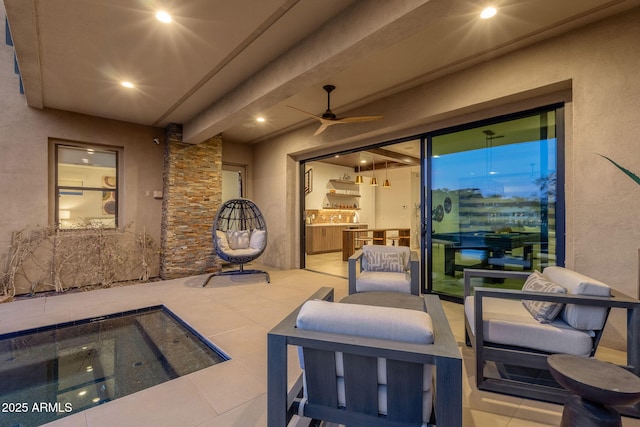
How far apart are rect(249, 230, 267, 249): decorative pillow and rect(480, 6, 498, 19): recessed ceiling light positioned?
432cm

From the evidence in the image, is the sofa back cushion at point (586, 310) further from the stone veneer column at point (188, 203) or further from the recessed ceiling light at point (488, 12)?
the stone veneer column at point (188, 203)

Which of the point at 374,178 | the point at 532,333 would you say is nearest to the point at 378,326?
the point at 532,333

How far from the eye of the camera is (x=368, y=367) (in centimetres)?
121

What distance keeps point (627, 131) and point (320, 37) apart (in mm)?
2850

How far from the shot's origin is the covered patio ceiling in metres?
2.45

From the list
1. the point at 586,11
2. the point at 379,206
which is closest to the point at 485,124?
the point at 586,11

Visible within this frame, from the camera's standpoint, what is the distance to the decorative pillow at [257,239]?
18.0 ft

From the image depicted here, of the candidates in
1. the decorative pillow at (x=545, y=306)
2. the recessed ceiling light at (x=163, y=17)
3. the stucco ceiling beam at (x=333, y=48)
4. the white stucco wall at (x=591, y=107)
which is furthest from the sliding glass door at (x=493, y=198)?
the recessed ceiling light at (x=163, y=17)

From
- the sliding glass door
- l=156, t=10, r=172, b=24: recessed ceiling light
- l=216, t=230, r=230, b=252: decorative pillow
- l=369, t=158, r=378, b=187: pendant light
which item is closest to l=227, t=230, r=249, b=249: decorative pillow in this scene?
l=216, t=230, r=230, b=252: decorative pillow

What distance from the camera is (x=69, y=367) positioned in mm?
2420

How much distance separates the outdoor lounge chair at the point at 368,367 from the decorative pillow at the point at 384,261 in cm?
225

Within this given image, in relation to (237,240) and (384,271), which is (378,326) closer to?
(384,271)

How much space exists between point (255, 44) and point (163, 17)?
828 millimetres

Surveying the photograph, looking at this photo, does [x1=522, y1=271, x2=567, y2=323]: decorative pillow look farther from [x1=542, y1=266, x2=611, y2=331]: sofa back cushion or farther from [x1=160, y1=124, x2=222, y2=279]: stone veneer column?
[x1=160, y1=124, x2=222, y2=279]: stone veneer column
